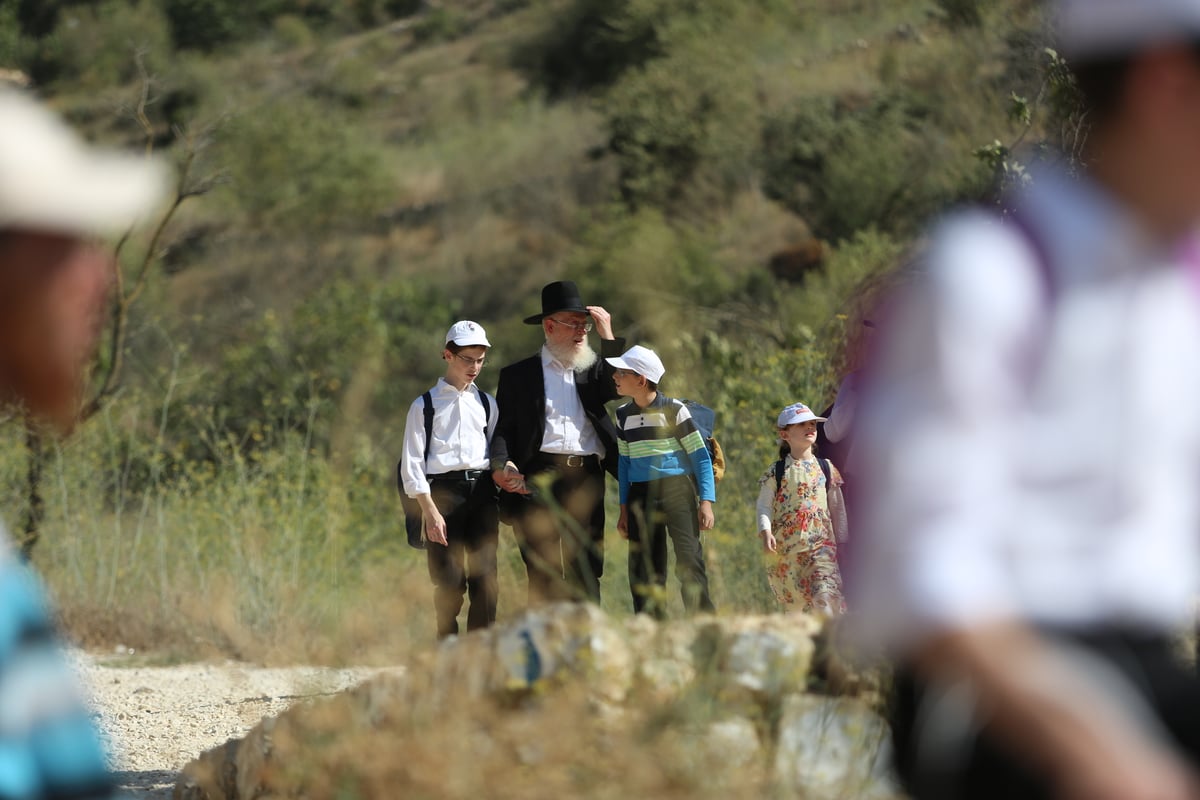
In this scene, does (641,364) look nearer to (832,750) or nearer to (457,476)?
(457,476)

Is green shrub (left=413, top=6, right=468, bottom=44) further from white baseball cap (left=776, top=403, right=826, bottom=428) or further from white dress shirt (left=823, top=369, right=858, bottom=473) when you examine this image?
white dress shirt (left=823, top=369, right=858, bottom=473)

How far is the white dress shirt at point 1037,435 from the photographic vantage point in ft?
4.33

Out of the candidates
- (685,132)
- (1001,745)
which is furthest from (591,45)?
(1001,745)

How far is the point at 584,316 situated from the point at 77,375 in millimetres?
5794

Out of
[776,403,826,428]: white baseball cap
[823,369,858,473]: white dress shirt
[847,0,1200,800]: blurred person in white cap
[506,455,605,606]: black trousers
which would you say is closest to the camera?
[847,0,1200,800]: blurred person in white cap

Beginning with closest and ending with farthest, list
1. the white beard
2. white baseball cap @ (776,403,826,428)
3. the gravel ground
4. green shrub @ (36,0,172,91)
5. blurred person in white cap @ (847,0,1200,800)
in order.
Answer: blurred person in white cap @ (847,0,1200,800)
the gravel ground
white baseball cap @ (776,403,826,428)
the white beard
green shrub @ (36,0,172,91)

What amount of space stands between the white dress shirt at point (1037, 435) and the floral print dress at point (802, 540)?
4.90 metres

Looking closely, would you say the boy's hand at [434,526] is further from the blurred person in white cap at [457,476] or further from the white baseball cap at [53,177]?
the white baseball cap at [53,177]

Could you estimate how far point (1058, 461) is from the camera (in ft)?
4.49

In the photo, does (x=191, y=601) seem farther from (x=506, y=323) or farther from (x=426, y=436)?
(x=506, y=323)

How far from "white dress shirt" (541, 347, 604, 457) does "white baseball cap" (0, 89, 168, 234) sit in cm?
555

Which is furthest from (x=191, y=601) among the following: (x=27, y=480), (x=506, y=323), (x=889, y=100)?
(x=889, y=100)

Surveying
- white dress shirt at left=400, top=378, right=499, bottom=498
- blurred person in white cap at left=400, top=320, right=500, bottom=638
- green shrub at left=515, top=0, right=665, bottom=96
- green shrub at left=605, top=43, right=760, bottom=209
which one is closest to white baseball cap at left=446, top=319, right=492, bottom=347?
blurred person in white cap at left=400, top=320, right=500, bottom=638

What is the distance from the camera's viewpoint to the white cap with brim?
1.36 meters
